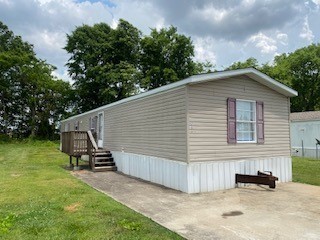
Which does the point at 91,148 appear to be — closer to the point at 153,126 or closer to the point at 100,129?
the point at 100,129

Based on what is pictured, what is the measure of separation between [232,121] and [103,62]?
2514cm

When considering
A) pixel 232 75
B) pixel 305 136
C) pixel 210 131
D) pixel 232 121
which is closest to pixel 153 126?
pixel 210 131

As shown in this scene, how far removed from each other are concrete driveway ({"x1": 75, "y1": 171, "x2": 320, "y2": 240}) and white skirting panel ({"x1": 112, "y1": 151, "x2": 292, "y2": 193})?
1.00 feet

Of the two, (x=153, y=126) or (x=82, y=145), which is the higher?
(x=153, y=126)

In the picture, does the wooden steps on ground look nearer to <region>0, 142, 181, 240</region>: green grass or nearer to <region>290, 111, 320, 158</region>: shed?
<region>0, 142, 181, 240</region>: green grass

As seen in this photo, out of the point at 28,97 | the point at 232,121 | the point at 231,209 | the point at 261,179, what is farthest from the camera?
the point at 28,97

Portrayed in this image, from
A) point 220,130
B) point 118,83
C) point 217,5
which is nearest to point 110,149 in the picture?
point 220,130

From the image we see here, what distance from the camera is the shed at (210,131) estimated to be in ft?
24.4

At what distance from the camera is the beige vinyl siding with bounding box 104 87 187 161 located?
7672 mm

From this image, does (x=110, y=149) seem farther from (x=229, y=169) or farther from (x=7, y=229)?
(x=7, y=229)

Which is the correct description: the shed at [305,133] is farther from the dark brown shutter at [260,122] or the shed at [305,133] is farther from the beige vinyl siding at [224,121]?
the dark brown shutter at [260,122]

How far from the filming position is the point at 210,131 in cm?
775

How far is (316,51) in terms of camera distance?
3350 cm

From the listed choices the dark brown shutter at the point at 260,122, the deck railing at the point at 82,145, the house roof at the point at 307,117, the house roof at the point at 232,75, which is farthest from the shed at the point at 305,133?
the deck railing at the point at 82,145
